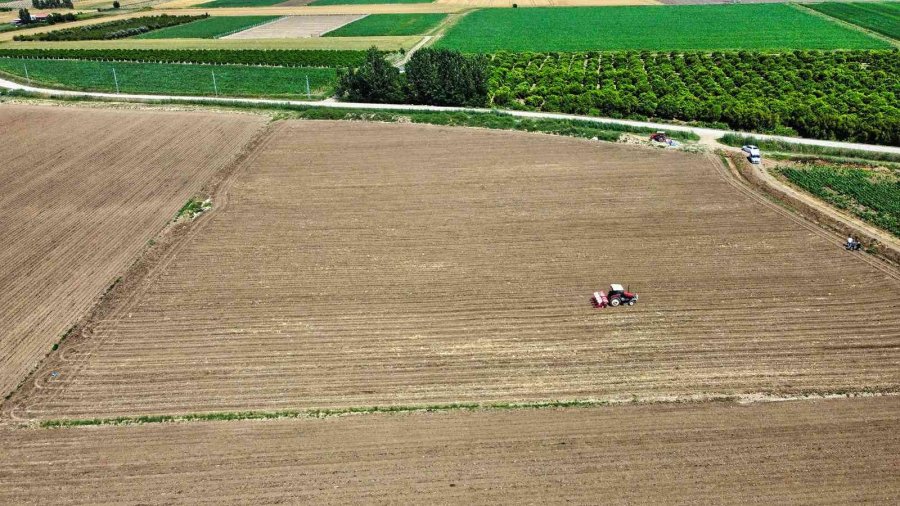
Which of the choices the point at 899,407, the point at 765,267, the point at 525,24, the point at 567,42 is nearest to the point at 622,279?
the point at 765,267

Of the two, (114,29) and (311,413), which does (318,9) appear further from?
(311,413)

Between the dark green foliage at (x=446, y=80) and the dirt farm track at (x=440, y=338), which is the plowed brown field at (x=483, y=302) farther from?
the dark green foliage at (x=446, y=80)

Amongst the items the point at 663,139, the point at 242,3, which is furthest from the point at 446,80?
the point at 242,3

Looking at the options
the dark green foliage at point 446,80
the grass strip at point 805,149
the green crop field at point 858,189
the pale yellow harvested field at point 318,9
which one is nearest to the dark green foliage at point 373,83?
the dark green foliage at point 446,80

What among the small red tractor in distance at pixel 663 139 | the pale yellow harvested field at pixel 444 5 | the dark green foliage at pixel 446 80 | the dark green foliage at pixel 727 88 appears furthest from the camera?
the pale yellow harvested field at pixel 444 5

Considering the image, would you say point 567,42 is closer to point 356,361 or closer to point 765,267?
point 765,267

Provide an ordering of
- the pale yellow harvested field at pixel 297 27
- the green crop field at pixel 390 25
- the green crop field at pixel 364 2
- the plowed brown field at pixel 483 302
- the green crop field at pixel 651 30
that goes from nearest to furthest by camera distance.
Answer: the plowed brown field at pixel 483 302 → the green crop field at pixel 651 30 → the green crop field at pixel 390 25 → the pale yellow harvested field at pixel 297 27 → the green crop field at pixel 364 2
